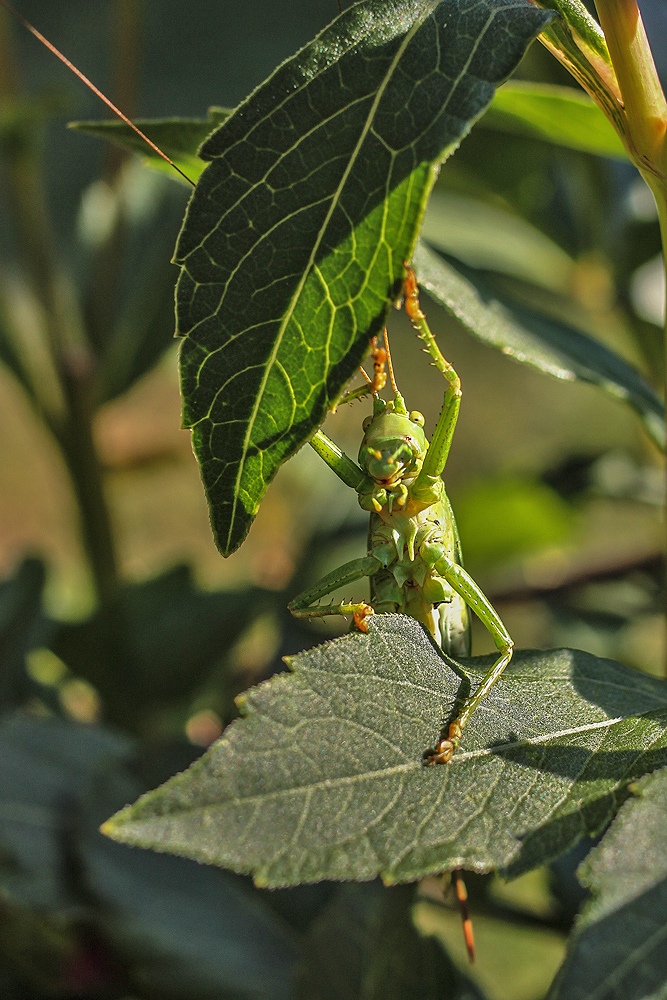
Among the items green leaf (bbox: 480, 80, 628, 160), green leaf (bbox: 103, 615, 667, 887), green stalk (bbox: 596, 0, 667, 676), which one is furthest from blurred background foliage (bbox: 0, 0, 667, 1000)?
green stalk (bbox: 596, 0, 667, 676)

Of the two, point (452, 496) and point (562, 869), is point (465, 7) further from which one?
point (452, 496)

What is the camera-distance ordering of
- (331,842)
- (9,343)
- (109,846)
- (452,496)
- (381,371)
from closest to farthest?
(331,842) → (381,371) → (109,846) → (9,343) → (452,496)

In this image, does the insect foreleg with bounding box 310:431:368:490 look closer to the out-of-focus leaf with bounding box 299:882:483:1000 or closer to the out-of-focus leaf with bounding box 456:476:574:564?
the out-of-focus leaf with bounding box 299:882:483:1000

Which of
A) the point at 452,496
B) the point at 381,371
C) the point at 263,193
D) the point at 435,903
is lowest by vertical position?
the point at 435,903

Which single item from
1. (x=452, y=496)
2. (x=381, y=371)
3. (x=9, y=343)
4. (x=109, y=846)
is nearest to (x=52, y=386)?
(x=9, y=343)

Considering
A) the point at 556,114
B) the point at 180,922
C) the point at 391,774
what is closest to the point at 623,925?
the point at 391,774

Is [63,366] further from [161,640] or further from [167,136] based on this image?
[167,136]

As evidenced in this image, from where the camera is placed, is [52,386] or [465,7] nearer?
[465,7]
